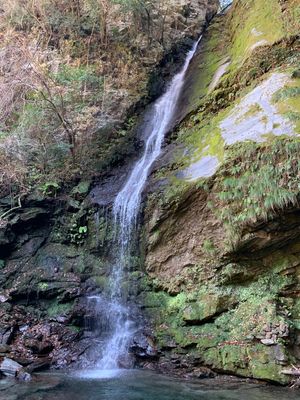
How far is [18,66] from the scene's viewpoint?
11844 mm

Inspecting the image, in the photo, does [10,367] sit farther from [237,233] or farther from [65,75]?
[65,75]

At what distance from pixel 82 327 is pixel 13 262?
290 cm

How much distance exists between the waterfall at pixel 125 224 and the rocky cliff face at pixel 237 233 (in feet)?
1.80

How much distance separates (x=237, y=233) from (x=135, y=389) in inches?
142

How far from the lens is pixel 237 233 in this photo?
8.24 meters

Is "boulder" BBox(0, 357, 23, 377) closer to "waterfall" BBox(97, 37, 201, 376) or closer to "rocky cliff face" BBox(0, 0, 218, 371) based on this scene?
"rocky cliff face" BBox(0, 0, 218, 371)

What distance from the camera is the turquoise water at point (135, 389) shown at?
6078 mm

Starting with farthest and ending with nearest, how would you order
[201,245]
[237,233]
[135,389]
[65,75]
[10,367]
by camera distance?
[65,75]
[201,245]
[237,233]
[10,367]
[135,389]

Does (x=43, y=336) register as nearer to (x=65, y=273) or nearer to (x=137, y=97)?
(x=65, y=273)

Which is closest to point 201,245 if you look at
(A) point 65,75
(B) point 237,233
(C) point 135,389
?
(B) point 237,233

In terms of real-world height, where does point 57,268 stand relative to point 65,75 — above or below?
below

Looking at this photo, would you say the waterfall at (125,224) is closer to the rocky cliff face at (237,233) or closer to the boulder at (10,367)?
the rocky cliff face at (237,233)

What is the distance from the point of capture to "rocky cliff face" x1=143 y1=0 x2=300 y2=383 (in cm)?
746

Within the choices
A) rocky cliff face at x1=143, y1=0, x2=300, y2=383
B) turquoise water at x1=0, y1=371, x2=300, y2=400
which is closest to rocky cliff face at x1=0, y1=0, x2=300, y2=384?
rocky cliff face at x1=143, y1=0, x2=300, y2=383
